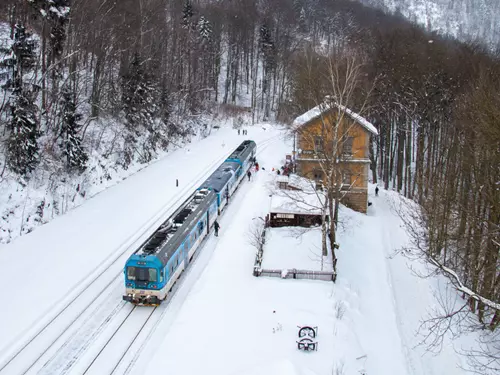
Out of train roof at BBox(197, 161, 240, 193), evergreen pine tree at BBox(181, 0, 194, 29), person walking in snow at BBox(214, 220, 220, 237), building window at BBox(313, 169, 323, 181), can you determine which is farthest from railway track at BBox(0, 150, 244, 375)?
evergreen pine tree at BBox(181, 0, 194, 29)

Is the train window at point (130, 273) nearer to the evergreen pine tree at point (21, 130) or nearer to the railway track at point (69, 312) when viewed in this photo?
the railway track at point (69, 312)

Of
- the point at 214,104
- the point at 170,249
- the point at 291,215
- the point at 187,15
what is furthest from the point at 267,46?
the point at 170,249

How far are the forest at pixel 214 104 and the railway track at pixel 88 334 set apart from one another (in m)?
10.9

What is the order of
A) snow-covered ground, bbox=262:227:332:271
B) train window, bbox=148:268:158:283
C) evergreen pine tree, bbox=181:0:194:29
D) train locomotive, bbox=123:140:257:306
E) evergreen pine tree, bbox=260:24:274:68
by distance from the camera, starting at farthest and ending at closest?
1. evergreen pine tree, bbox=260:24:274:68
2. evergreen pine tree, bbox=181:0:194:29
3. snow-covered ground, bbox=262:227:332:271
4. train locomotive, bbox=123:140:257:306
5. train window, bbox=148:268:158:283

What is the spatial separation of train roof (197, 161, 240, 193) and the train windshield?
1222 centimetres

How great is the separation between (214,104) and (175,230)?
51487mm

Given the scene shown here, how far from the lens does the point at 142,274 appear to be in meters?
19.6

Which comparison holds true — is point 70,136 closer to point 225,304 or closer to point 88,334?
point 88,334

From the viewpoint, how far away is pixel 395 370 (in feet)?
53.9

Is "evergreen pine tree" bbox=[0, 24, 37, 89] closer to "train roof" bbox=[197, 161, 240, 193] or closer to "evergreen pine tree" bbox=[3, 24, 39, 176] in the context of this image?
"evergreen pine tree" bbox=[3, 24, 39, 176]

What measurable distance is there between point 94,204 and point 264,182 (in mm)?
14603

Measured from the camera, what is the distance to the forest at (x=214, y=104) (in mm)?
18781

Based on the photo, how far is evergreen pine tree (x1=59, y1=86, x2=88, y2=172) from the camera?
105 feet

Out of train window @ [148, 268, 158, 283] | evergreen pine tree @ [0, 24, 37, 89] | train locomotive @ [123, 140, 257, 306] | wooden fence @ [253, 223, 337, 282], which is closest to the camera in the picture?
train window @ [148, 268, 158, 283]
